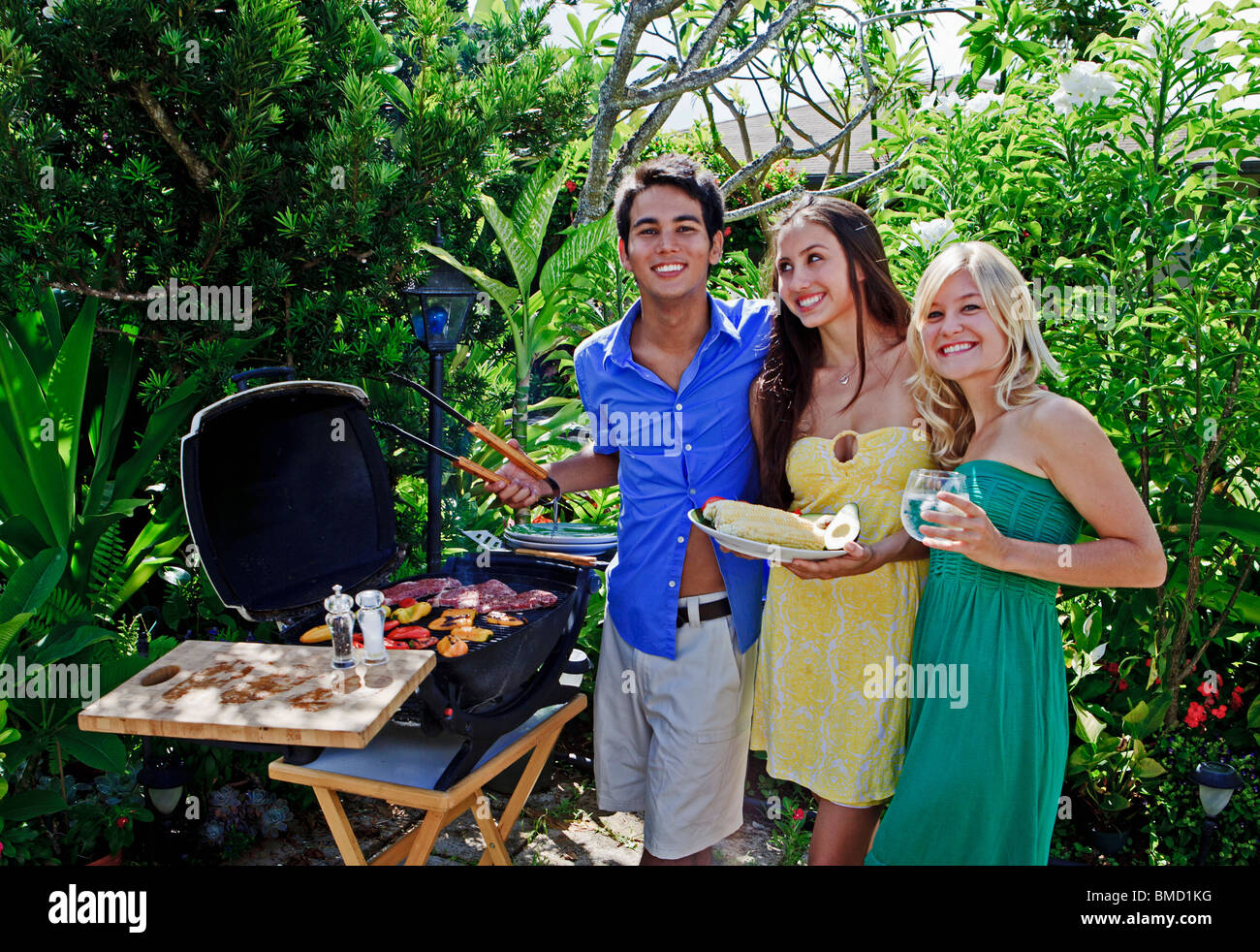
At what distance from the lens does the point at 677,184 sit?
8.59 feet

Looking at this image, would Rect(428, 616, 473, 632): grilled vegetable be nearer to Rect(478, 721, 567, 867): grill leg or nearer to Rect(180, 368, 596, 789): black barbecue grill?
Rect(180, 368, 596, 789): black barbecue grill

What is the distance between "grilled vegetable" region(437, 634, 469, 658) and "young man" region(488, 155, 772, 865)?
0.51 meters

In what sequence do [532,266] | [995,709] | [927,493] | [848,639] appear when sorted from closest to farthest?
[927,493], [995,709], [848,639], [532,266]

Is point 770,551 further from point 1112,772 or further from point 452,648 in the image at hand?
point 1112,772

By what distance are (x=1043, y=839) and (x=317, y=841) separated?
2.80 metres

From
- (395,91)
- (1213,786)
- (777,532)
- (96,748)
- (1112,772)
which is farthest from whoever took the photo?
(395,91)

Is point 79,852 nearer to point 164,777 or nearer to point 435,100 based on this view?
point 164,777

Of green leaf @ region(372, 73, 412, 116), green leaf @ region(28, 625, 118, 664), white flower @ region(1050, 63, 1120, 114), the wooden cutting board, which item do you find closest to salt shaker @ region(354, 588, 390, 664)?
the wooden cutting board

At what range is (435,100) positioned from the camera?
3305mm

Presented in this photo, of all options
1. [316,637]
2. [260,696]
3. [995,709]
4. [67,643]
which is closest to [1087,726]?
[995,709]

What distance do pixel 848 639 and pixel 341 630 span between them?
1354mm

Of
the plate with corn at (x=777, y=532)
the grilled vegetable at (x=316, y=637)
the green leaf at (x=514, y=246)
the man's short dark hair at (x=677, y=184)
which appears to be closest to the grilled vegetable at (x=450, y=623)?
the grilled vegetable at (x=316, y=637)

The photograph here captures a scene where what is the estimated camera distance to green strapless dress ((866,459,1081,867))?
2127 mm
